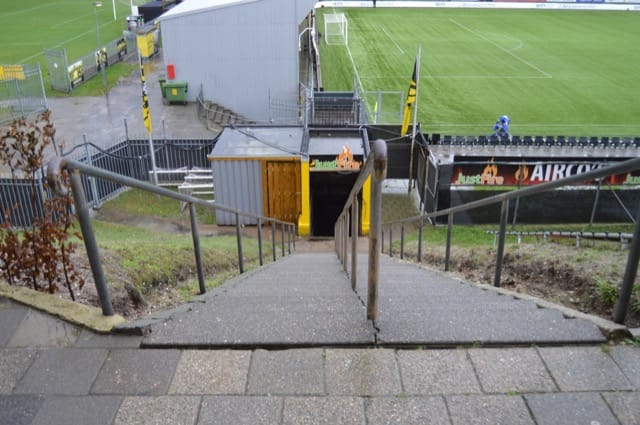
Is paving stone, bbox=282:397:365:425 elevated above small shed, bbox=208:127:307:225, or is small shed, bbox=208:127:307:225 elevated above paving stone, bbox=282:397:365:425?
paving stone, bbox=282:397:365:425

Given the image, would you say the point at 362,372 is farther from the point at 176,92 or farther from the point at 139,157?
the point at 176,92

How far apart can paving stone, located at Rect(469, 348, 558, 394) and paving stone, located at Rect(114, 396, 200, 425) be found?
141cm

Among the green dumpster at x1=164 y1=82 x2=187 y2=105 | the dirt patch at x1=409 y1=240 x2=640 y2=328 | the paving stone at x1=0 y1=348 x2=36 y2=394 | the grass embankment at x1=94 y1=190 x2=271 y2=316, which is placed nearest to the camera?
the paving stone at x1=0 y1=348 x2=36 y2=394

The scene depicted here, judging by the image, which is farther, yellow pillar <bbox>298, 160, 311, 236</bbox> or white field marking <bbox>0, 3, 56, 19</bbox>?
white field marking <bbox>0, 3, 56, 19</bbox>

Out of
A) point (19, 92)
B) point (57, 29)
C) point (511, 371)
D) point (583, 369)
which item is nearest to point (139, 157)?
point (19, 92)

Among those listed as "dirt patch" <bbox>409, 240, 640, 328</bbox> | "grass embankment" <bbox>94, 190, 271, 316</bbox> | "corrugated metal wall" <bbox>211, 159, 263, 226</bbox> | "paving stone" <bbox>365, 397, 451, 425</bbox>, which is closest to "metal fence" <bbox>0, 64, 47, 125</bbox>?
"grass embankment" <bbox>94, 190, 271, 316</bbox>

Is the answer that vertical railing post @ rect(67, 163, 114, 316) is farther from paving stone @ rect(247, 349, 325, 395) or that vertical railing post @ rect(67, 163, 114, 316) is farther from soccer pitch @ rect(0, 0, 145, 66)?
soccer pitch @ rect(0, 0, 145, 66)

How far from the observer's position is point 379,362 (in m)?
2.69

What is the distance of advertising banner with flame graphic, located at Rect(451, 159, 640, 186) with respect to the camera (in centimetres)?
1348

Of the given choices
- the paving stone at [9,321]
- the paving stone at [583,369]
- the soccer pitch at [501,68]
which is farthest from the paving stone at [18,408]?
the soccer pitch at [501,68]

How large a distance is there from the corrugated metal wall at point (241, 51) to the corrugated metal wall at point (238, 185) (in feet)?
31.0

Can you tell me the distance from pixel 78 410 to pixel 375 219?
176 cm

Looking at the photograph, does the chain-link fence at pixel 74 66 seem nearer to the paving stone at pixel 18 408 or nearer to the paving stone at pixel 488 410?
the paving stone at pixel 18 408

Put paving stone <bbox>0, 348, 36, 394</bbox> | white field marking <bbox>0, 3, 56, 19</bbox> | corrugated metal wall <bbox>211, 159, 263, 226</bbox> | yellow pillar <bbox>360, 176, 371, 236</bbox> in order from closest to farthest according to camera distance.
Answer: paving stone <bbox>0, 348, 36, 394</bbox>
yellow pillar <bbox>360, 176, 371, 236</bbox>
corrugated metal wall <bbox>211, 159, 263, 226</bbox>
white field marking <bbox>0, 3, 56, 19</bbox>
